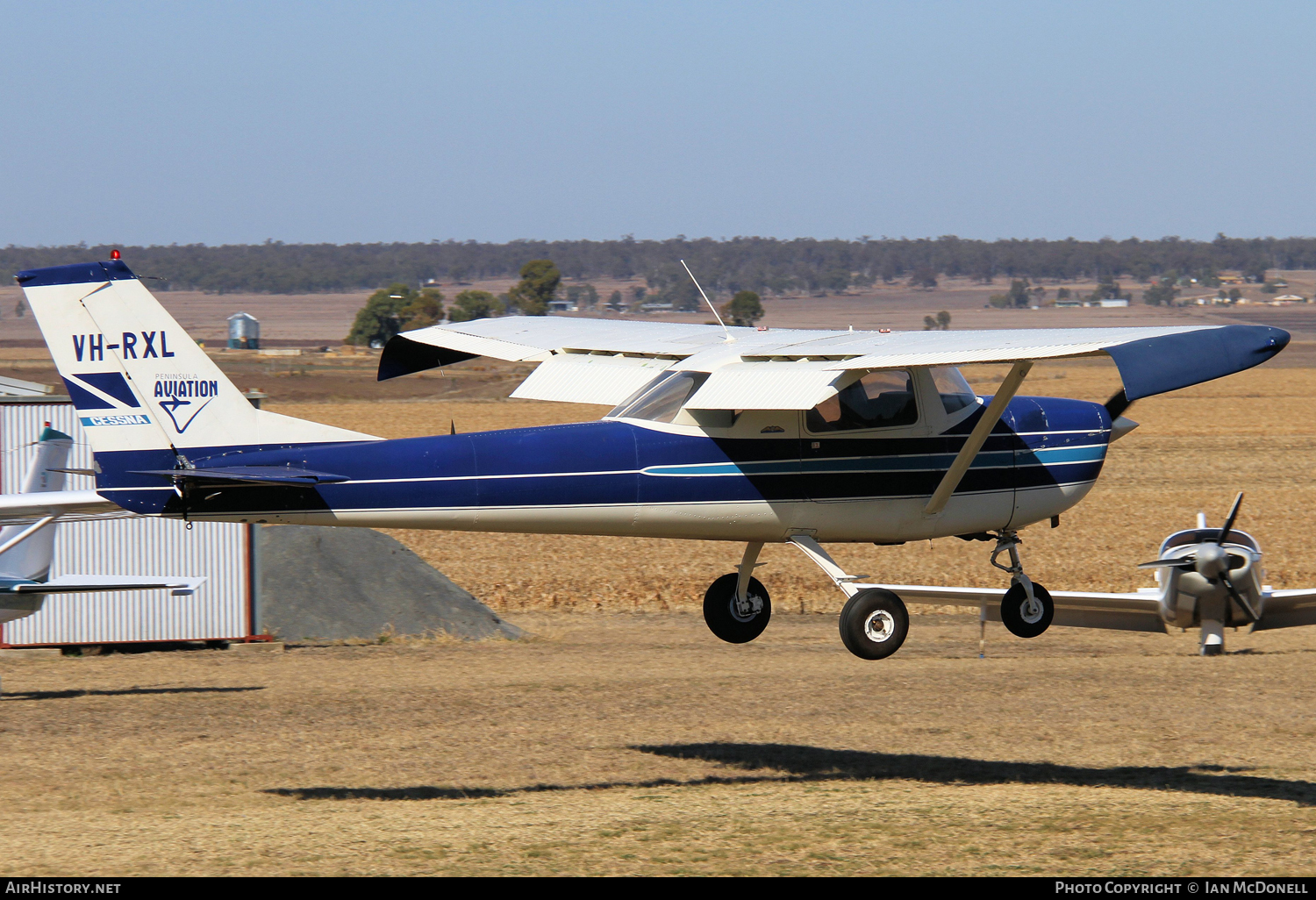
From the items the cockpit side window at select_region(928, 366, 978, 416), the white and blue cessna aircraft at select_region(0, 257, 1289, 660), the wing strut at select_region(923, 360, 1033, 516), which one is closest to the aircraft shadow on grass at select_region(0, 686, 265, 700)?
the white and blue cessna aircraft at select_region(0, 257, 1289, 660)

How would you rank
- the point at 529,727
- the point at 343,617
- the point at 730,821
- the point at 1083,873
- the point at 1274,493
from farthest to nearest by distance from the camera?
the point at 1274,493
the point at 343,617
the point at 529,727
the point at 730,821
the point at 1083,873

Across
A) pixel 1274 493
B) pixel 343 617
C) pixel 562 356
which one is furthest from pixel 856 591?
pixel 1274 493

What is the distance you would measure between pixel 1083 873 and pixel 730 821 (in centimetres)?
360

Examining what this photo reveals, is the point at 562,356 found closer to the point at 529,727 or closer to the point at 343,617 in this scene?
the point at 529,727

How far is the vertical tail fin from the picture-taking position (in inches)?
464

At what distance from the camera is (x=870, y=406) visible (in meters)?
13.1

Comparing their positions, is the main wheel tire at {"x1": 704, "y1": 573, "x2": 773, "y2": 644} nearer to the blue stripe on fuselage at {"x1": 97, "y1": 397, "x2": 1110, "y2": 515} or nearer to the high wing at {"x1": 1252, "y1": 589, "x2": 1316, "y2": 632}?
the blue stripe on fuselage at {"x1": 97, "y1": 397, "x2": 1110, "y2": 515}

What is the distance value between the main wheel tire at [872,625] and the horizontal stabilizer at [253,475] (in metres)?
4.65

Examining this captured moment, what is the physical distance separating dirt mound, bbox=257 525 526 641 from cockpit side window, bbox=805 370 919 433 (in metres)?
14.2

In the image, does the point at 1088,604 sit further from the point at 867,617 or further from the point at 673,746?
the point at 867,617

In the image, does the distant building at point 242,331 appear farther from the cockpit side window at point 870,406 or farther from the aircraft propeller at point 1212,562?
the cockpit side window at point 870,406

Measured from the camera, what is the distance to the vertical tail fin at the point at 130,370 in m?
11.8

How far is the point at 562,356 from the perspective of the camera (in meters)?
15.1

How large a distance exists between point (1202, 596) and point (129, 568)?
702 inches
